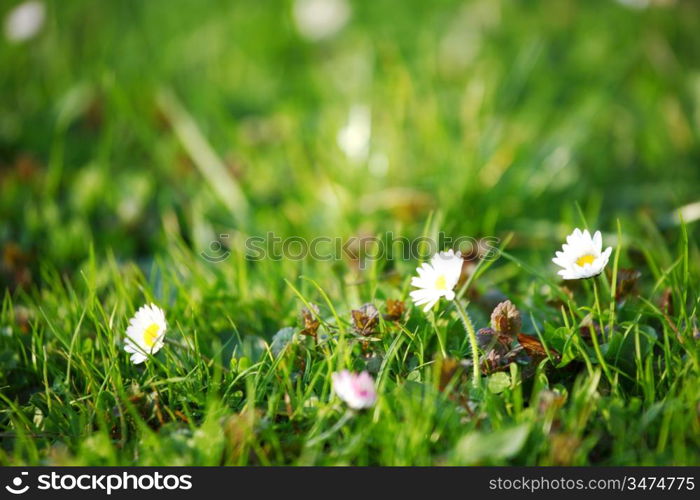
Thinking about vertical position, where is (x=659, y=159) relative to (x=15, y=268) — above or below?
above

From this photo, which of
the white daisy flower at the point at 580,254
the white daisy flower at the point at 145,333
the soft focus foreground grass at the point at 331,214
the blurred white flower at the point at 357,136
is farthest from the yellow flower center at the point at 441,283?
the blurred white flower at the point at 357,136

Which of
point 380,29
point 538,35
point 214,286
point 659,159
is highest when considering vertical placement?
point 380,29

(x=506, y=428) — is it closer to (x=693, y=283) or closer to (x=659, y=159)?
(x=693, y=283)

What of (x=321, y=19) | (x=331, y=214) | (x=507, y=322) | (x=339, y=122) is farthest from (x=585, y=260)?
(x=321, y=19)

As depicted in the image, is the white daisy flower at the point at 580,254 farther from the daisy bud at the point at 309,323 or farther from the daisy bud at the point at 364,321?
the daisy bud at the point at 309,323

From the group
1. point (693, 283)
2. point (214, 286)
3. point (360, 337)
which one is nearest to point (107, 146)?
point (214, 286)

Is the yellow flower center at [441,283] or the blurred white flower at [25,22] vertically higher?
the blurred white flower at [25,22]
